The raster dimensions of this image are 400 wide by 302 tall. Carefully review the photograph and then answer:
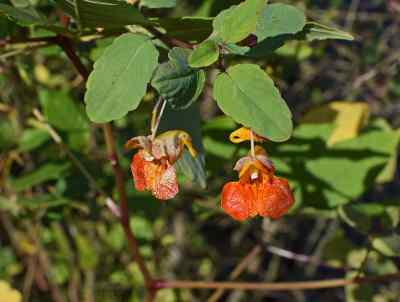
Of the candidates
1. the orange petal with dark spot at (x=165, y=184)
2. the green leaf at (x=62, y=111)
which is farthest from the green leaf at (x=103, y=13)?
the green leaf at (x=62, y=111)

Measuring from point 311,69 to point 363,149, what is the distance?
1.44 meters

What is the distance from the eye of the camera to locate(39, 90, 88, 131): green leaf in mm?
1864

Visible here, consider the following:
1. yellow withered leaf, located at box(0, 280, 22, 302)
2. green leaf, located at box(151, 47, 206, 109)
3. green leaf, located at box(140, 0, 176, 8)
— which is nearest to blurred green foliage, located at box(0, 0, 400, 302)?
green leaf, located at box(140, 0, 176, 8)

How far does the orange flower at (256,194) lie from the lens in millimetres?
1039

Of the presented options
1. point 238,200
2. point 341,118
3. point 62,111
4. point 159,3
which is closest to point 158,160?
point 238,200

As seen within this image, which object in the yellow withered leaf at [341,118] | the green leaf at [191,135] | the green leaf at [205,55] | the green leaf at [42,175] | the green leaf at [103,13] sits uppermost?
the green leaf at [103,13]

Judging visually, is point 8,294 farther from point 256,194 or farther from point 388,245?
point 256,194

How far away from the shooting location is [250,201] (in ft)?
3.45

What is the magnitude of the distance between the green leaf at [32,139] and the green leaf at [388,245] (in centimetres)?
90

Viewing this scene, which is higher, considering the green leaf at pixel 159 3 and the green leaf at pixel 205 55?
the green leaf at pixel 159 3

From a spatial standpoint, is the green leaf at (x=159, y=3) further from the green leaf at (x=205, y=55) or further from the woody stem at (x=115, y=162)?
the woody stem at (x=115, y=162)

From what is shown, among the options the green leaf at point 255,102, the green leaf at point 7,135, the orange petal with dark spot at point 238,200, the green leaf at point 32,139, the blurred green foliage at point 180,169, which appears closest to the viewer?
the green leaf at point 255,102

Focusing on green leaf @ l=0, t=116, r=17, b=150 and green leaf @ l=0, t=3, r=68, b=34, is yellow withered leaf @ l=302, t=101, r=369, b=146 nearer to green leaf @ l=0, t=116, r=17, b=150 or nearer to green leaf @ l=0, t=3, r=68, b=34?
green leaf @ l=0, t=116, r=17, b=150

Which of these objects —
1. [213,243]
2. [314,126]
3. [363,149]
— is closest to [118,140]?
[314,126]
